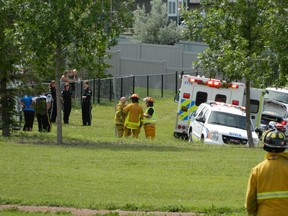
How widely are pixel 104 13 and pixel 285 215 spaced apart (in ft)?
47.4

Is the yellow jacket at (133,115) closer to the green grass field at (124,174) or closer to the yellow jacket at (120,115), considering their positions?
the yellow jacket at (120,115)

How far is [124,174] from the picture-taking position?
15.8 m

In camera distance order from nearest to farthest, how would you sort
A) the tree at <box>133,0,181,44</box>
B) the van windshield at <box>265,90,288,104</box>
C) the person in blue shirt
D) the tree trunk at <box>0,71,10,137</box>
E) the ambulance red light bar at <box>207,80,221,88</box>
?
the tree trunk at <box>0,71,10,137</box>, the person in blue shirt, the ambulance red light bar at <box>207,80,221,88</box>, the van windshield at <box>265,90,288,104</box>, the tree at <box>133,0,181,44</box>

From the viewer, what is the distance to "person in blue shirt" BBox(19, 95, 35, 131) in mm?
26375

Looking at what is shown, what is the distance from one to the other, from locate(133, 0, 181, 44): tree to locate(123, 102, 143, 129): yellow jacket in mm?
34536

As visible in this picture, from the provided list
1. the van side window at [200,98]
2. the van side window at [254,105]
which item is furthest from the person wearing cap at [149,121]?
the van side window at [254,105]

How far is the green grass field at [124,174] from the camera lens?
12.4 m

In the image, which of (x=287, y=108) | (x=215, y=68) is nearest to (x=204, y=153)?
(x=215, y=68)

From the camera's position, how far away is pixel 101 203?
1207cm

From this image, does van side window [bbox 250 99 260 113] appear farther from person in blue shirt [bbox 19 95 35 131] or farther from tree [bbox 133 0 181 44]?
tree [bbox 133 0 181 44]

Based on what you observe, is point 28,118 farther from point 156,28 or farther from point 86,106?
point 156,28

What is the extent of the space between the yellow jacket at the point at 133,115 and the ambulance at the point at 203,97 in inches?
176

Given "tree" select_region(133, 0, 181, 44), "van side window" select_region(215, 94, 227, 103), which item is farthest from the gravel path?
"tree" select_region(133, 0, 181, 44)

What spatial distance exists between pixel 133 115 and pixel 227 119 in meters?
3.13
